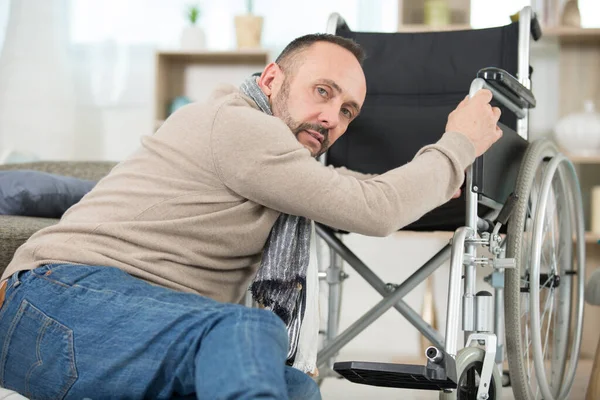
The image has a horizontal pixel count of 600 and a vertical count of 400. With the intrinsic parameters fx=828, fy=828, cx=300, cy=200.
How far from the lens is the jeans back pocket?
3.68ft

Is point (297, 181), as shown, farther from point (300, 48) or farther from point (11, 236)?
point (11, 236)

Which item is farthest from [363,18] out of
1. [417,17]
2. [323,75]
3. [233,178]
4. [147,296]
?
[147,296]

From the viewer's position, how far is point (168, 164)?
1.34 m

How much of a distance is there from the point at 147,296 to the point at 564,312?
1.41 metres

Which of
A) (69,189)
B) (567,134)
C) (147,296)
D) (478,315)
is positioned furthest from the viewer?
(567,134)

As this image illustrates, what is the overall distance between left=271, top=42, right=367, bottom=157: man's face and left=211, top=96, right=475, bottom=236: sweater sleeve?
0.16 m

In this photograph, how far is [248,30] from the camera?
132 inches

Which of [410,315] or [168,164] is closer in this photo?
[168,164]

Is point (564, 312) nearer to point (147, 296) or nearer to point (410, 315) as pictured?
point (410, 315)

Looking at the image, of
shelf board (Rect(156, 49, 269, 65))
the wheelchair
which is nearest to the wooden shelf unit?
shelf board (Rect(156, 49, 269, 65))

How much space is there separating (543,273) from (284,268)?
2.95 feet

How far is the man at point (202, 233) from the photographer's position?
1061 millimetres

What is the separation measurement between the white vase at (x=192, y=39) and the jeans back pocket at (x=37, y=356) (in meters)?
2.33

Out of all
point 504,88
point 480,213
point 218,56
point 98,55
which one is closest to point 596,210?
point 480,213
